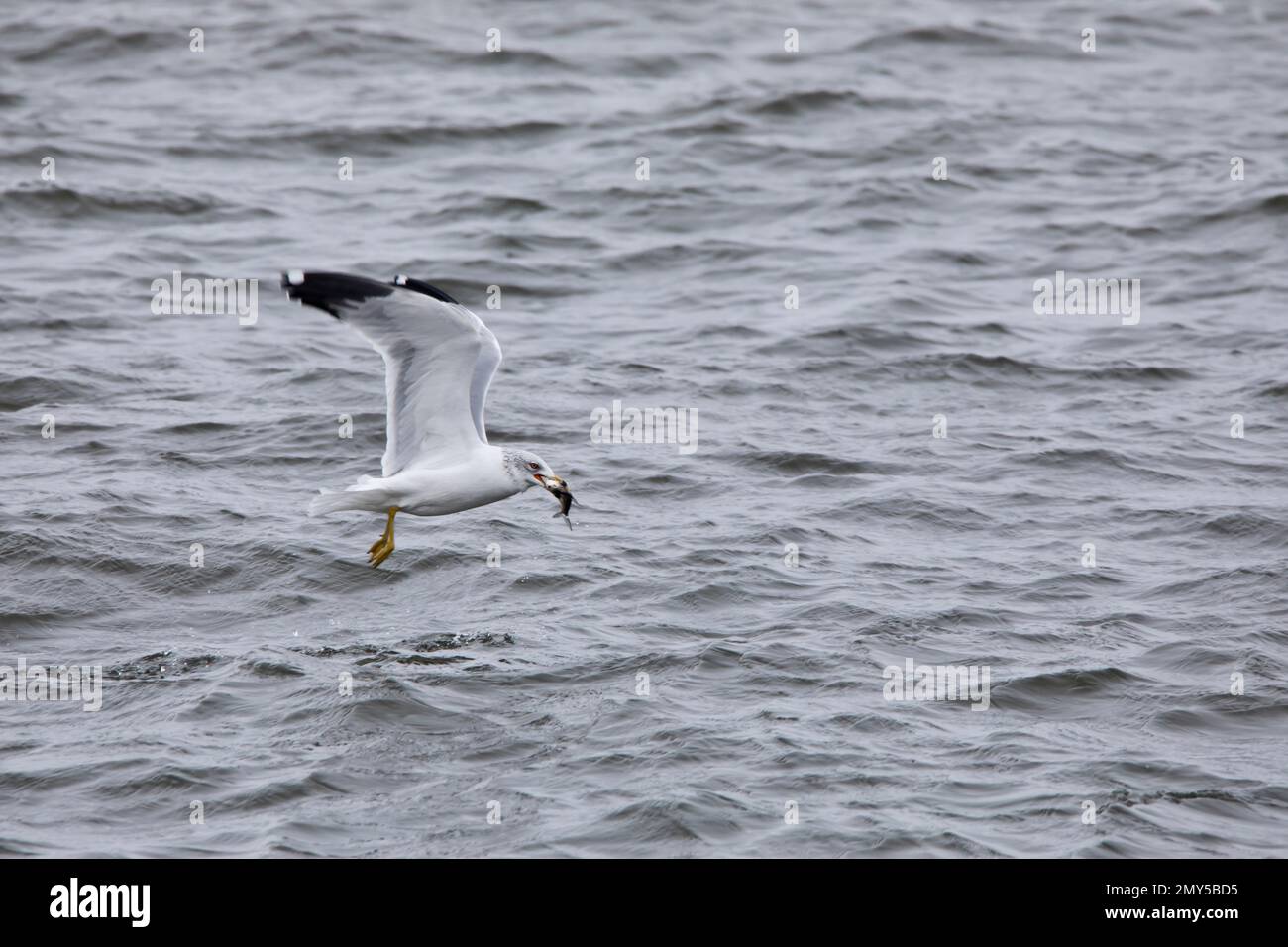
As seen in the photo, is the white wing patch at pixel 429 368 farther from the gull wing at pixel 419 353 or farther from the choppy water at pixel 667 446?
the choppy water at pixel 667 446

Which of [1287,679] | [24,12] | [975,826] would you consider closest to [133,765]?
[975,826]

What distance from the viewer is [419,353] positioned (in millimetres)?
9375

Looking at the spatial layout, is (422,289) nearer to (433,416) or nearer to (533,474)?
(433,416)

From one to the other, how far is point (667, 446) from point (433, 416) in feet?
12.4

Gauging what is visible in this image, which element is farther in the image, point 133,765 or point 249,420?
point 249,420

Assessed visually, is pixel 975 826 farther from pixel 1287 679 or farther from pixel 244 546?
pixel 244 546

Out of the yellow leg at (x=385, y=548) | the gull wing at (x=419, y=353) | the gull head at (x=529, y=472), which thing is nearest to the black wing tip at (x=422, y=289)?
the gull wing at (x=419, y=353)

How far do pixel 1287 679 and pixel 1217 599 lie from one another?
1.12 m

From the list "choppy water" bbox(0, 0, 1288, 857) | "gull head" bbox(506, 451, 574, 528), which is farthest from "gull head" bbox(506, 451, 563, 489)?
"choppy water" bbox(0, 0, 1288, 857)

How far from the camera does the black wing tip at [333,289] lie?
886cm

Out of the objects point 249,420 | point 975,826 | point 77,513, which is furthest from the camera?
point 249,420

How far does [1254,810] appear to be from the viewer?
832 cm

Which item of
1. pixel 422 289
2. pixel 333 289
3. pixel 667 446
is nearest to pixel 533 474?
pixel 422 289

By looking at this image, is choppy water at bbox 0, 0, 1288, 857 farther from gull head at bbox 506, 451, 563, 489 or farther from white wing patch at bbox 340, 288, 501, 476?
white wing patch at bbox 340, 288, 501, 476
